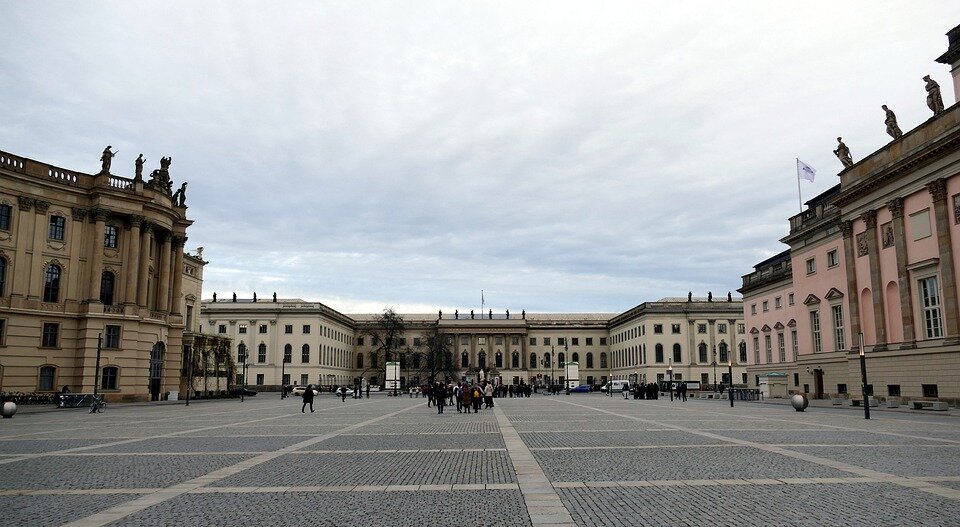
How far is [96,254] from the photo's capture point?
5125 centimetres

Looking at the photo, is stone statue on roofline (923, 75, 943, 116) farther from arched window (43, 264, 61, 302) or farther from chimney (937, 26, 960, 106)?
arched window (43, 264, 61, 302)

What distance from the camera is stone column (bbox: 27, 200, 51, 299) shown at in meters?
48.7

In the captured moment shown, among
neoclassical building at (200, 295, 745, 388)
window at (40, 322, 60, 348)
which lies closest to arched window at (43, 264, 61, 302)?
window at (40, 322, 60, 348)

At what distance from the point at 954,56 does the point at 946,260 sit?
12.0m

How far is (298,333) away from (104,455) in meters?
101

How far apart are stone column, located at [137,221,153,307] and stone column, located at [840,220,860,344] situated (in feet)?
167

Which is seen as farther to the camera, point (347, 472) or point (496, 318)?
point (496, 318)

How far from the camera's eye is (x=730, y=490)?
11.2 m

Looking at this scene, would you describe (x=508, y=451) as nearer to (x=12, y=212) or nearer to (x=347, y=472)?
(x=347, y=472)

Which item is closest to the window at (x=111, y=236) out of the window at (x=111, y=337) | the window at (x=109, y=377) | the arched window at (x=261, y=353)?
the window at (x=111, y=337)

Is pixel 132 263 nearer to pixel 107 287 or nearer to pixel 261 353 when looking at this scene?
pixel 107 287

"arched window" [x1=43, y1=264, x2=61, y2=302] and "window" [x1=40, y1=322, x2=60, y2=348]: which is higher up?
"arched window" [x1=43, y1=264, x2=61, y2=302]

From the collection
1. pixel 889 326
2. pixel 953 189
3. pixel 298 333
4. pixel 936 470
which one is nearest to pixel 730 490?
pixel 936 470

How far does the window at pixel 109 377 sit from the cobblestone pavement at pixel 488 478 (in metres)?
29.9
